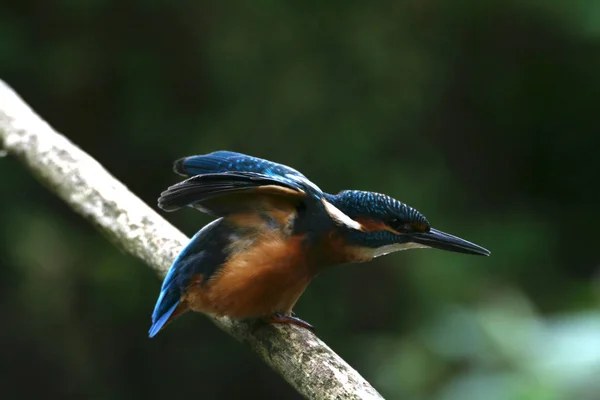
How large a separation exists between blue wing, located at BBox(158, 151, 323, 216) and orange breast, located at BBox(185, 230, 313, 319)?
10cm

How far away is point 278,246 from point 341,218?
0.18m

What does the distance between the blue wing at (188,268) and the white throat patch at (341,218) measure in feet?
0.91

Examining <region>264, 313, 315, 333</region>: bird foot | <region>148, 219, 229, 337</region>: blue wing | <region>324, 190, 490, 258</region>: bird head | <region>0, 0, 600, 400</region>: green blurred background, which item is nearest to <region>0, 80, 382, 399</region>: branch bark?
<region>264, 313, 315, 333</region>: bird foot

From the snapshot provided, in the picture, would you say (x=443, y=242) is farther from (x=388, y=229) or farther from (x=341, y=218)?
(x=341, y=218)

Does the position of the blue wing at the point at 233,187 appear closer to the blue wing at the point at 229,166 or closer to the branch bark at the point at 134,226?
the blue wing at the point at 229,166

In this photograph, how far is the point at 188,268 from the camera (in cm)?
204

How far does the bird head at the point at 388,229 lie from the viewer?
2.02m

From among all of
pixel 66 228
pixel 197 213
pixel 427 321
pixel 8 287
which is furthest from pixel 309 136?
pixel 8 287

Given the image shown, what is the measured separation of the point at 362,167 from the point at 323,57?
62 cm

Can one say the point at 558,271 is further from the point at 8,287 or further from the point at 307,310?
the point at 8,287

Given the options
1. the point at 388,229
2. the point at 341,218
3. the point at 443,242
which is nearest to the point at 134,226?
the point at 341,218

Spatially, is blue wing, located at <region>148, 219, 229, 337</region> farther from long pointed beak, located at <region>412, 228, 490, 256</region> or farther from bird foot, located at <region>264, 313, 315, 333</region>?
long pointed beak, located at <region>412, 228, 490, 256</region>

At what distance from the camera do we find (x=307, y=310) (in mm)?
4117

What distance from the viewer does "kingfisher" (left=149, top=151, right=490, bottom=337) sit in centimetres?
201
